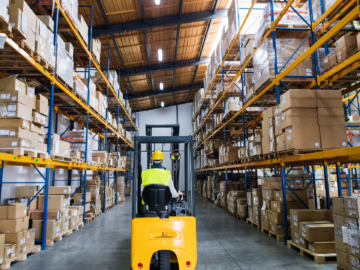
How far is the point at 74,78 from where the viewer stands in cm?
684

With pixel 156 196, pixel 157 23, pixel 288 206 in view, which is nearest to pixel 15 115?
pixel 156 196

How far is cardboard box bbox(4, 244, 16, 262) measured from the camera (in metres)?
4.16

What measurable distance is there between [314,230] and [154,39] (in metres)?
10.6

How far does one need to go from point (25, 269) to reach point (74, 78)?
445 centimetres

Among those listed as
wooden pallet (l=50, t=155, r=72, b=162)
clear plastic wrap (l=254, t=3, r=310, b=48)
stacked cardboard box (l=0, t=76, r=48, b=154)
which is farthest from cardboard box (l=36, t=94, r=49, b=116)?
clear plastic wrap (l=254, t=3, r=310, b=48)

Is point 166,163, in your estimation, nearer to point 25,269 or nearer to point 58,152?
point 58,152

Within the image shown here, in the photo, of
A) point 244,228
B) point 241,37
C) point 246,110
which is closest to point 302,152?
point 244,228

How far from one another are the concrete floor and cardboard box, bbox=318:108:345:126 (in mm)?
2354

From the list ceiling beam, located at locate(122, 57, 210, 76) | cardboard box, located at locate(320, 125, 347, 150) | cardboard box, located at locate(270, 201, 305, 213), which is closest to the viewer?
cardboard box, located at locate(320, 125, 347, 150)

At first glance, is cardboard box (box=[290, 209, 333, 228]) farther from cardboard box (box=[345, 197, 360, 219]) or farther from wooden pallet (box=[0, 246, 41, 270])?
wooden pallet (box=[0, 246, 41, 270])

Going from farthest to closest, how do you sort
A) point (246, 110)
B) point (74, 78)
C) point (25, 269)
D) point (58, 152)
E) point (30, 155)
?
point (246, 110) < point (74, 78) < point (58, 152) < point (30, 155) < point (25, 269)

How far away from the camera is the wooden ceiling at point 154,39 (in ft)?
32.5

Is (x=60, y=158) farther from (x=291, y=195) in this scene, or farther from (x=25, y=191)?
(x=291, y=195)

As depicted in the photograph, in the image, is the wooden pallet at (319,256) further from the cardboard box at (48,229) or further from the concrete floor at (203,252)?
the cardboard box at (48,229)
